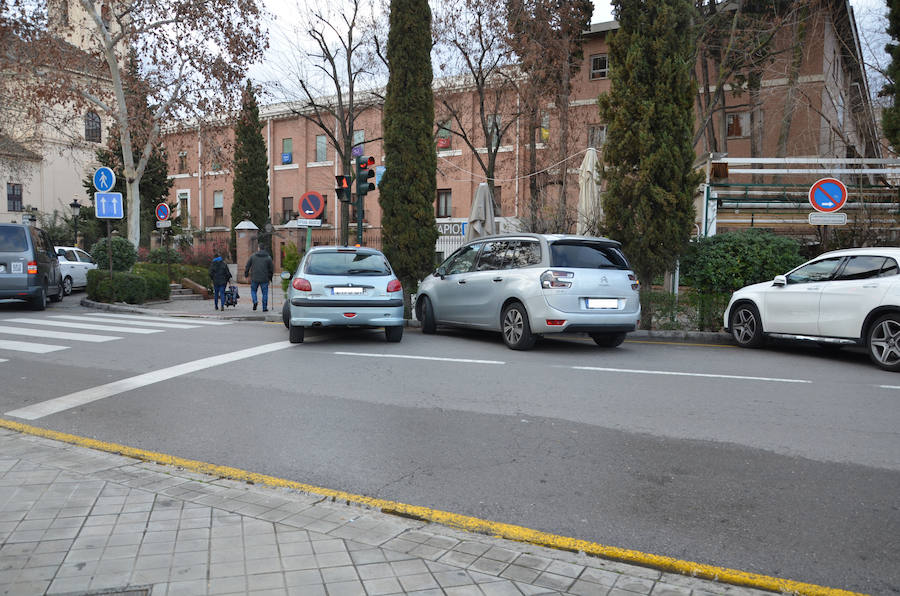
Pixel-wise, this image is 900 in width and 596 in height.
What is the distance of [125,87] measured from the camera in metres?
27.2

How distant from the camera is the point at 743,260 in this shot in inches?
519

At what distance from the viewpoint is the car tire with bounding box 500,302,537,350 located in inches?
401

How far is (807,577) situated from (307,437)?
367cm

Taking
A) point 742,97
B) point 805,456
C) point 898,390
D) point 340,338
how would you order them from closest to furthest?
point 805,456
point 898,390
point 340,338
point 742,97

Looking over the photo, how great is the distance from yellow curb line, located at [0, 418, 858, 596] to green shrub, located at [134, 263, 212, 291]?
2036cm

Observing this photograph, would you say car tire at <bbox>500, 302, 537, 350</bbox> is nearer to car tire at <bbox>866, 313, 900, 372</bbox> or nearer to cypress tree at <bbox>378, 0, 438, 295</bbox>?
car tire at <bbox>866, 313, 900, 372</bbox>

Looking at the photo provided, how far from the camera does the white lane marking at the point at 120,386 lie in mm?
6695

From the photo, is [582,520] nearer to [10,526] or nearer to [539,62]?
[10,526]

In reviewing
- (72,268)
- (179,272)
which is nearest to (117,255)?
(72,268)

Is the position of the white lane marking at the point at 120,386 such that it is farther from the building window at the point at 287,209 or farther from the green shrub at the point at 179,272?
the building window at the point at 287,209

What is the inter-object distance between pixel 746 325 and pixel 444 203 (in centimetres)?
A: 2852

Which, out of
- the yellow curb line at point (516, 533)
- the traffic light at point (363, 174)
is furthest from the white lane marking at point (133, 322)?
the yellow curb line at point (516, 533)

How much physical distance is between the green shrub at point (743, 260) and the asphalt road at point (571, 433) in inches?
120

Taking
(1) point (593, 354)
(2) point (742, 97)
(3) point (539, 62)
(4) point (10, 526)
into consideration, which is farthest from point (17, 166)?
(4) point (10, 526)
